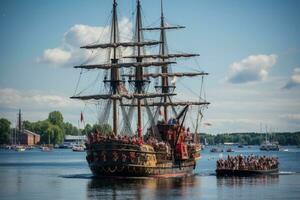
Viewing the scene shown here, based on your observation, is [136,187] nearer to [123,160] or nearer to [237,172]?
[123,160]

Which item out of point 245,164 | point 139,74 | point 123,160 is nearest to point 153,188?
point 123,160

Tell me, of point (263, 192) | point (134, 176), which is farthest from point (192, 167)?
point (263, 192)

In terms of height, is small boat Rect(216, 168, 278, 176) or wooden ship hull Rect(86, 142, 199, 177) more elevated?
wooden ship hull Rect(86, 142, 199, 177)

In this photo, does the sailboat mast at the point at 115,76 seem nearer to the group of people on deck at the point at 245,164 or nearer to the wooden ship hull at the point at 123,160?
the wooden ship hull at the point at 123,160

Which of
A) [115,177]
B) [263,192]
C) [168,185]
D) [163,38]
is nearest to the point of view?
[263,192]

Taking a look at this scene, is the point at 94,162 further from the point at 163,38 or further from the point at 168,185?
the point at 163,38

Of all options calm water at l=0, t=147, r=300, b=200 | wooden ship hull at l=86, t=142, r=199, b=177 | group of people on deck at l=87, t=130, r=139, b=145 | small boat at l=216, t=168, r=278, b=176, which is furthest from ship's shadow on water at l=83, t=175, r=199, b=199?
group of people on deck at l=87, t=130, r=139, b=145

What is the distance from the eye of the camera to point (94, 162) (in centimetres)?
9525

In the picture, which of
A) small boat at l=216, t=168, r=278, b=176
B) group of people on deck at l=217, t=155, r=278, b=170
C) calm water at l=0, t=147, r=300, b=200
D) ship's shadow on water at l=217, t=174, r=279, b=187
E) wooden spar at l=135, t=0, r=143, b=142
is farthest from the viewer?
wooden spar at l=135, t=0, r=143, b=142

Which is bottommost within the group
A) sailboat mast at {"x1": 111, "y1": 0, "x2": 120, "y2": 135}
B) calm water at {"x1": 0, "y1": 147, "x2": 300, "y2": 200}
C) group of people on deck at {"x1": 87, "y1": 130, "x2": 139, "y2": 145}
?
calm water at {"x1": 0, "y1": 147, "x2": 300, "y2": 200}

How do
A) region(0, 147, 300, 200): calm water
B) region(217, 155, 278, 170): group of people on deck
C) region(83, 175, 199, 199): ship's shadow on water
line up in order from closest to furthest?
region(83, 175, 199, 199): ship's shadow on water, region(0, 147, 300, 200): calm water, region(217, 155, 278, 170): group of people on deck

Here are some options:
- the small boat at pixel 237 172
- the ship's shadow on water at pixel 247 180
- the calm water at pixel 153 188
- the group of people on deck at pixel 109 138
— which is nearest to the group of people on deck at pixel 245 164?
the small boat at pixel 237 172

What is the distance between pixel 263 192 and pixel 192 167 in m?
35.2

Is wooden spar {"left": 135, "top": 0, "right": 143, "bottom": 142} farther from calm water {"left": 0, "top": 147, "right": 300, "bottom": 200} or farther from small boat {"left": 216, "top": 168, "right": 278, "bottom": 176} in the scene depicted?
small boat {"left": 216, "top": 168, "right": 278, "bottom": 176}
